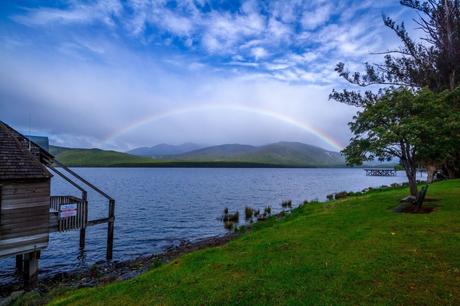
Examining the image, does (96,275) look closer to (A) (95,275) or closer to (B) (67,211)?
(A) (95,275)

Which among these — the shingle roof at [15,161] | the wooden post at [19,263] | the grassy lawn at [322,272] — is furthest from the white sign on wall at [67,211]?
the grassy lawn at [322,272]

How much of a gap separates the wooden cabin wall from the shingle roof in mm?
511

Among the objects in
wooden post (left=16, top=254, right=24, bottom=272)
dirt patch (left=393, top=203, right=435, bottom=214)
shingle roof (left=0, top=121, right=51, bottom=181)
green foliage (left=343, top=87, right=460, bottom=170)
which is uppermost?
green foliage (left=343, top=87, right=460, bottom=170)

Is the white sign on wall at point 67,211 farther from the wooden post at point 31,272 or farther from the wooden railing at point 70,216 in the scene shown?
the wooden post at point 31,272

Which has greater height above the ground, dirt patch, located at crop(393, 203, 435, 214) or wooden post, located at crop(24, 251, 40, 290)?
dirt patch, located at crop(393, 203, 435, 214)

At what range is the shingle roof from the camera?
52.9 ft

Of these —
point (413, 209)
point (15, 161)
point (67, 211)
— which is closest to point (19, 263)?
point (67, 211)

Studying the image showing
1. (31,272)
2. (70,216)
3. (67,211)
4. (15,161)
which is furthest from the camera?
(70,216)

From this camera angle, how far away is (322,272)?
1030cm

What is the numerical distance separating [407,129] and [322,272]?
12.5 meters

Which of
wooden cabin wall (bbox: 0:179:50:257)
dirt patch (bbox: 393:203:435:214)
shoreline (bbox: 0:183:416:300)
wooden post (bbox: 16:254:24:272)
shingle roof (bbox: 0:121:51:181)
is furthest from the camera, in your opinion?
wooden post (bbox: 16:254:24:272)

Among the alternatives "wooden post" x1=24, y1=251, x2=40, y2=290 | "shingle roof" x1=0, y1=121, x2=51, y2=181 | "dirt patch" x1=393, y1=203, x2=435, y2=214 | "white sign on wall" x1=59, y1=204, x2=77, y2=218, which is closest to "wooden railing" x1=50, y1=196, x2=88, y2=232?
"white sign on wall" x1=59, y1=204, x2=77, y2=218

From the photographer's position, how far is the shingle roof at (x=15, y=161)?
16.1 meters

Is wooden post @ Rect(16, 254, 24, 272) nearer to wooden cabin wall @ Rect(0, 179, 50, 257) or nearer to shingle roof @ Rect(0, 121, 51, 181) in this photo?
wooden cabin wall @ Rect(0, 179, 50, 257)
